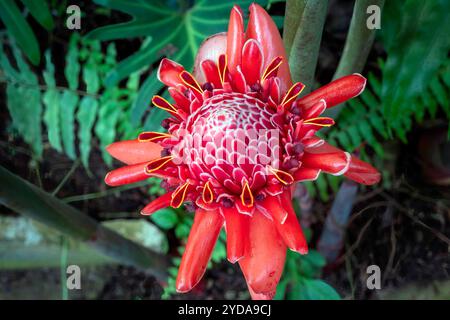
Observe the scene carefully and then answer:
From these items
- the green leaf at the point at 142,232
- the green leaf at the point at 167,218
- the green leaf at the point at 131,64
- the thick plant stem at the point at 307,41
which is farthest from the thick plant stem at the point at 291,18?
the green leaf at the point at 142,232

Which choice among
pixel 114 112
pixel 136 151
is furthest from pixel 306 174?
pixel 114 112

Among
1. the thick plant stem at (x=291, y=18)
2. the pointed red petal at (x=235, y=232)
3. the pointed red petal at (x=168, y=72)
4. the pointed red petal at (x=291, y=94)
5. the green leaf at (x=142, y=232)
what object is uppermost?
the thick plant stem at (x=291, y=18)

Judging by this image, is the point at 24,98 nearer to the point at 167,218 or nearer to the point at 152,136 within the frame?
the point at 167,218

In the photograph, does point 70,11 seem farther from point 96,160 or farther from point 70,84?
point 96,160

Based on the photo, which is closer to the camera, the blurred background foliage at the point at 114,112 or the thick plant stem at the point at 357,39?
the thick plant stem at the point at 357,39

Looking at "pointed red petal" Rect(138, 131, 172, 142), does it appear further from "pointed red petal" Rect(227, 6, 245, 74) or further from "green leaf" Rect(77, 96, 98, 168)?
"green leaf" Rect(77, 96, 98, 168)

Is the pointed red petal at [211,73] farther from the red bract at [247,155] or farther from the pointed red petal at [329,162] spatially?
the pointed red petal at [329,162]
